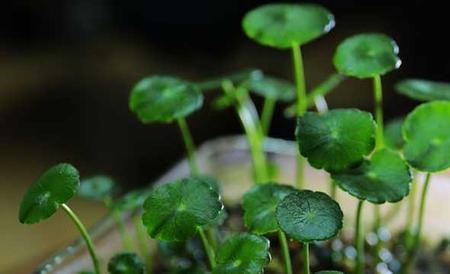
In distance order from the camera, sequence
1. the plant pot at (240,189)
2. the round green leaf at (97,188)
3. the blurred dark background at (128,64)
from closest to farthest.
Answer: the round green leaf at (97,188) → the plant pot at (240,189) → the blurred dark background at (128,64)

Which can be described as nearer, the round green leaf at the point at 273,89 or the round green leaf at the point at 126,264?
the round green leaf at the point at 126,264

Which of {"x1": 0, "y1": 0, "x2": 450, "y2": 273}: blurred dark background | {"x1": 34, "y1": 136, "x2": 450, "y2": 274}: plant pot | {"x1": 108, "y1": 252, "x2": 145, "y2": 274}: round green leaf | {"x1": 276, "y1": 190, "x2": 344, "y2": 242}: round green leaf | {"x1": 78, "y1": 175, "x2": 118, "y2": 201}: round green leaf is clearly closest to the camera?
{"x1": 276, "y1": 190, "x2": 344, "y2": 242}: round green leaf

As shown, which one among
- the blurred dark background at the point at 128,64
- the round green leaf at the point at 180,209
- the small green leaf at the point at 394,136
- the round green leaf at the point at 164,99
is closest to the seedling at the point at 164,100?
the round green leaf at the point at 164,99

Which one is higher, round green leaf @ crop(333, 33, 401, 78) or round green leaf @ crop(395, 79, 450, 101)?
round green leaf @ crop(333, 33, 401, 78)

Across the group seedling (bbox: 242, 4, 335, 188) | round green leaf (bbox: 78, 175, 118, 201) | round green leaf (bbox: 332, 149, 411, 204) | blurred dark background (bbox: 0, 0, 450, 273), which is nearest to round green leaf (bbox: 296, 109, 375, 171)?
round green leaf (bbox: 332, 149, 411, 204)

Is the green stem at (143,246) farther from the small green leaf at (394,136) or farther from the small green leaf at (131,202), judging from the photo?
the small green leaf at (394,136)

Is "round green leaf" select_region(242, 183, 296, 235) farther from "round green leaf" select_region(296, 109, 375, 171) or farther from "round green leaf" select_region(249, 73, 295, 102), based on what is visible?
"round green leaf" select_region(249, 73, 295, 102)

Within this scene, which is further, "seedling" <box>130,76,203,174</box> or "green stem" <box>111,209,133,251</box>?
"green stem" <box>111,209,133,251</box>
